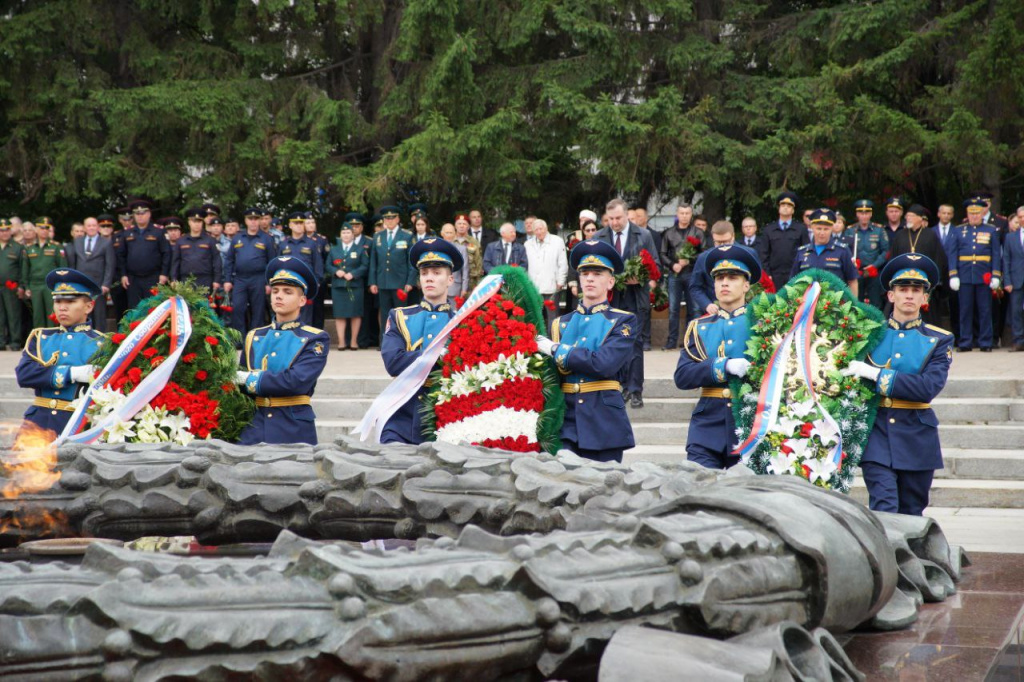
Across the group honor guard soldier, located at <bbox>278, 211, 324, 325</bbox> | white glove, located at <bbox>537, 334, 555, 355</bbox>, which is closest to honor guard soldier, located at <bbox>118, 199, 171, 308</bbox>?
honor guard soldier, located at <bbox>278, 211, 324, 325</bbox>

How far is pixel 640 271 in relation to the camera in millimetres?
13344

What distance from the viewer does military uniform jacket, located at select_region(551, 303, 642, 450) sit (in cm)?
Answer: 622

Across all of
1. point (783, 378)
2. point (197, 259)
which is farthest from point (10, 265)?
point (783, 378)

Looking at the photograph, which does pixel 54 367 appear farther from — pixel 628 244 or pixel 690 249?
pixel 690 249

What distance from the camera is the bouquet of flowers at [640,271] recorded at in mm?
13305

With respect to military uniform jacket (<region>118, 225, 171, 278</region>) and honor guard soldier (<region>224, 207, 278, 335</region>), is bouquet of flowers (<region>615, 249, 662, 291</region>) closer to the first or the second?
honor guard soldier (<region>224, 207, 278, 335</region>)

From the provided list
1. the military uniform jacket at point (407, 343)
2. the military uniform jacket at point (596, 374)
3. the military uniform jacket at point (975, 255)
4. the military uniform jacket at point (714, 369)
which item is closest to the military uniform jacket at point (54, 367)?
the military uniform jacket at point (407, 343)

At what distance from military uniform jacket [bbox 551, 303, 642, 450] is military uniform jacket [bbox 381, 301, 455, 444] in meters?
0.73

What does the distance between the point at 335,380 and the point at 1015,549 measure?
6870 millimetres

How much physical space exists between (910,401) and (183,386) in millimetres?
3743

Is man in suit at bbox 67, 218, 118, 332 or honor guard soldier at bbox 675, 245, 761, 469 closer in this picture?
honor guard soldier at bbox 675, 245, 761, 469

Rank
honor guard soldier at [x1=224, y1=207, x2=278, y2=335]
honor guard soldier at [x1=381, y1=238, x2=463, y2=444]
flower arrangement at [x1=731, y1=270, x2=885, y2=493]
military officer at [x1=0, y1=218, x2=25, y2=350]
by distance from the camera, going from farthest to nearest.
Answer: military officer at [x1=0, y1=218, x2=25, y2=350] < honor guard soldier at [x1=224, y1=207, x2=278, y2=335] < honor guard soldier at [x1=381, y1=238, x2=463, y2=444] < flower arrangement at [x1=731, y1=270, x2=885, y2=493]

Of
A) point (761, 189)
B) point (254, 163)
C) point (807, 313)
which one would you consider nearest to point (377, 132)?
point (254, 163)

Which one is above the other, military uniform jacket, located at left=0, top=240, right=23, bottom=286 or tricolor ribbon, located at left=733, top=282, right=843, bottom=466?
military uniform jacket, located at left=0, top=240, right=23, bottom=286
